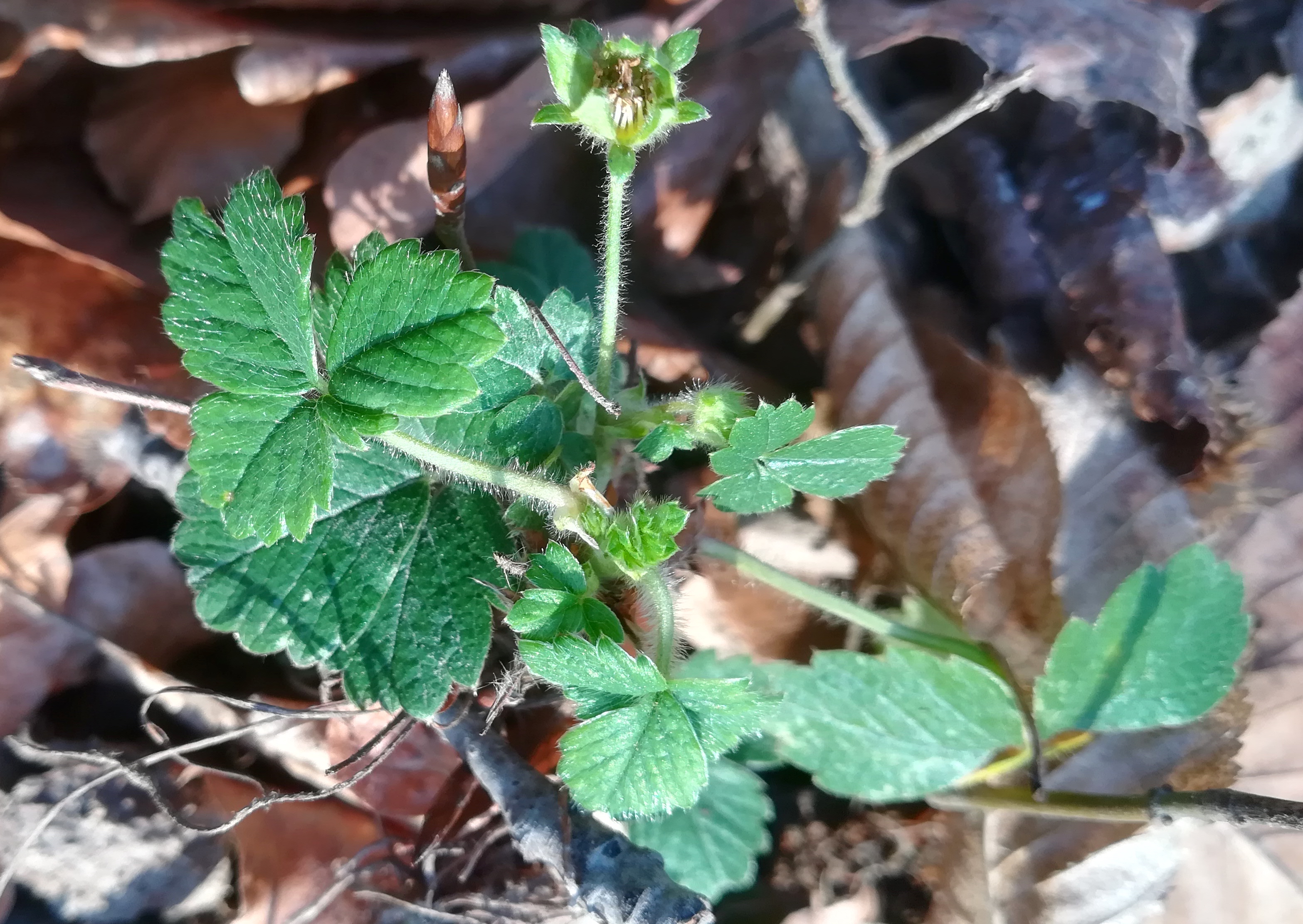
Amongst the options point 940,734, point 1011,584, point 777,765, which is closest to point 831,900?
point 777,765

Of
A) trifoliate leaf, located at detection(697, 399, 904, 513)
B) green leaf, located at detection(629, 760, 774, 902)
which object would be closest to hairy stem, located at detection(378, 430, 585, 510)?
trifoliate leaf, located at detection(697, 399, 904, 513)

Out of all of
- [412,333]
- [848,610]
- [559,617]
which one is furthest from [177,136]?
[848,610]

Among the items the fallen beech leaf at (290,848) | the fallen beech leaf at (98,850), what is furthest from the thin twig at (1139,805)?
the fallen beech leaf at (98,850)

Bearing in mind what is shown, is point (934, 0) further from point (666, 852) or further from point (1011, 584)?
point (666, 852)

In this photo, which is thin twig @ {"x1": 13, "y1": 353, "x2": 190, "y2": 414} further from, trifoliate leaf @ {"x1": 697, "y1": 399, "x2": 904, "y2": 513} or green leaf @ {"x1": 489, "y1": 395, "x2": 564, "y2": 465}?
trifoliate leaf @ {"x1": 697, "y1": 399, "x2": 904, "y2": 513}

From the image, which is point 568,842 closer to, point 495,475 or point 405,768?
point 405,768

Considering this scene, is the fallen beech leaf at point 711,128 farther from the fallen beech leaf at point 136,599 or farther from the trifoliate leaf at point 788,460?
the fallen beech leaf at point 136,599

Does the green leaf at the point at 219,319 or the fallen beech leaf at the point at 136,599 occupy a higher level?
the green leaf at the point at 219,319
